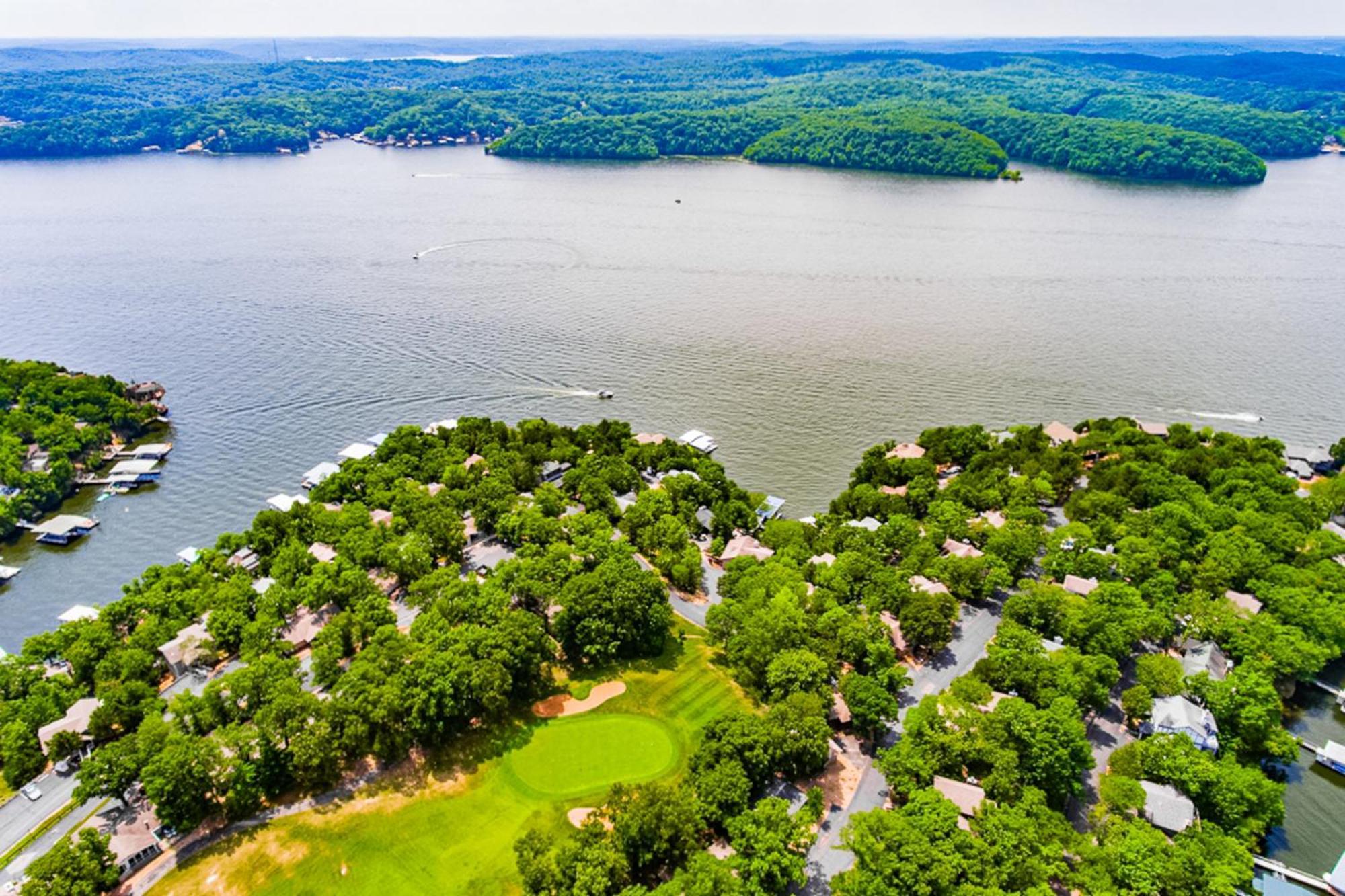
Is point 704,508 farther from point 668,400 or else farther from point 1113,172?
point 1113,172

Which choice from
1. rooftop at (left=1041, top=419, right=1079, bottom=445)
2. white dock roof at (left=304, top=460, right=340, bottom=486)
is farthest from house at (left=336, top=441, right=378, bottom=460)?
rooftop at (left=1041, top=419, right=1079, bottom=445)

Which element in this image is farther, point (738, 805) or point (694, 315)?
point (694, 315)

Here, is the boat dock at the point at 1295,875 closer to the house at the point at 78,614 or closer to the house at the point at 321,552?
the house at the point at 321,552

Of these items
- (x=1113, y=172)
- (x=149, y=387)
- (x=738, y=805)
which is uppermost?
(x=1113, y=172)

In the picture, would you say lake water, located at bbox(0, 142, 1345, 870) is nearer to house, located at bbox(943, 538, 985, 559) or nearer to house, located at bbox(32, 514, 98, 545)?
house, located at bbox(32, 514, 98, 545)

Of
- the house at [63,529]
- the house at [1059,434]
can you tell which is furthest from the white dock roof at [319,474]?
the house at [1059,434]

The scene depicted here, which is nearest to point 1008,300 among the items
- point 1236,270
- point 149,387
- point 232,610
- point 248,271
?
point 1236,270
